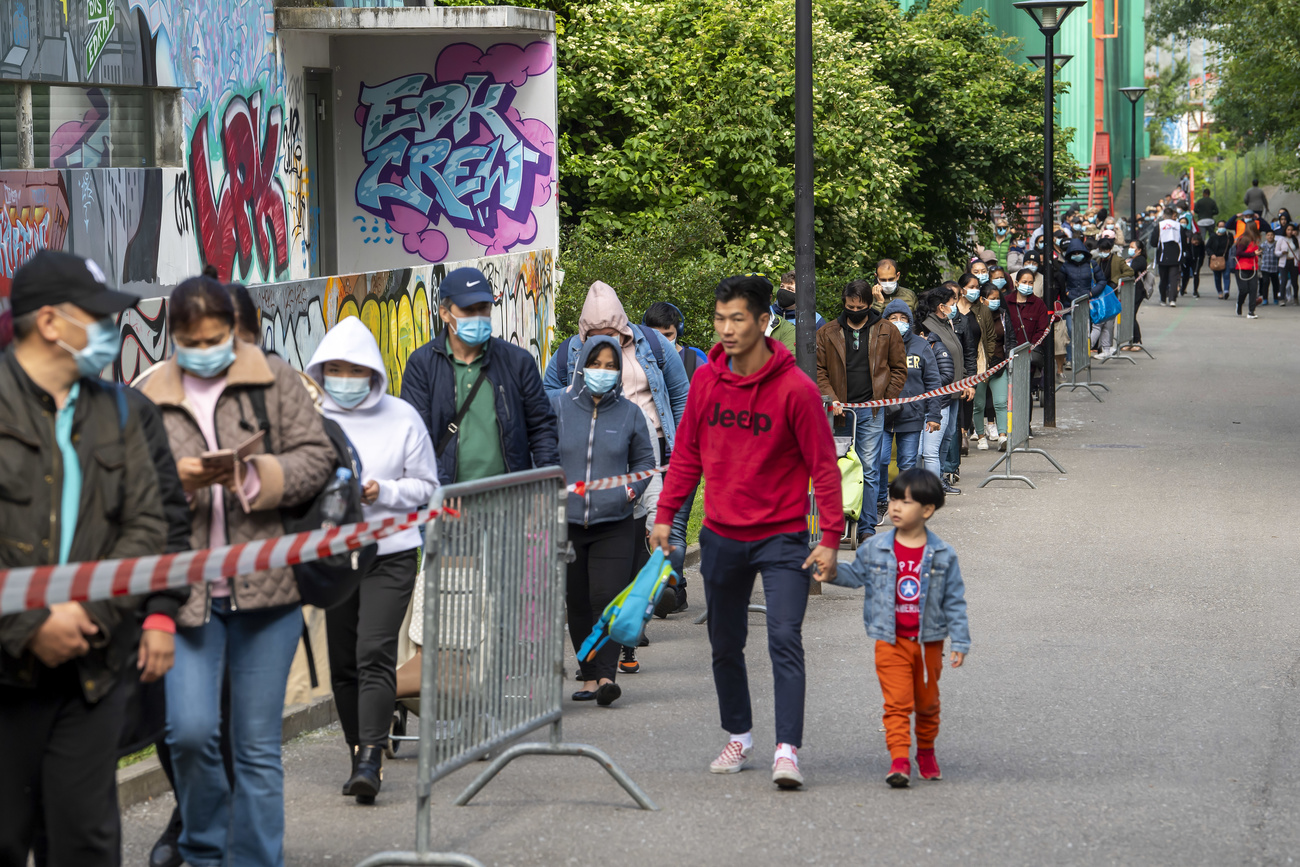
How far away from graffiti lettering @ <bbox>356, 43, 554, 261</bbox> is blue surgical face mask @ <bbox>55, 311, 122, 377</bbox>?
13.4 meters

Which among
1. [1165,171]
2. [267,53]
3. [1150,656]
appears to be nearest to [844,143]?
[267,53]

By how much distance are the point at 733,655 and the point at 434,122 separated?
39.2ft

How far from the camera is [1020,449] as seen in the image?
52.4ft

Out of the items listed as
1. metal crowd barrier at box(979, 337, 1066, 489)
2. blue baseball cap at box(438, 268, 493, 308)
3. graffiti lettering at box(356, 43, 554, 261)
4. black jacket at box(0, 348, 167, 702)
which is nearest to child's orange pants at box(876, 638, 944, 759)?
blue baseball cap at box(438, 268, 493, 308)

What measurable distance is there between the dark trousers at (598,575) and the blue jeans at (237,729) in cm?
287

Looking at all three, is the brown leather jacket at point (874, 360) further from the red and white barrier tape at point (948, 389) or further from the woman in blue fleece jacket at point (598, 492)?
the woman in blue fleece jacket at point (598, 492)

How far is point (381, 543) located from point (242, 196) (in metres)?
8.29

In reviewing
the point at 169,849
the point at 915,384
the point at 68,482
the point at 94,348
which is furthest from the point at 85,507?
the point at 915,384

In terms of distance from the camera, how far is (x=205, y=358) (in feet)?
13.9

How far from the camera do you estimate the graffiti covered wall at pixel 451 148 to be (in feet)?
55.1

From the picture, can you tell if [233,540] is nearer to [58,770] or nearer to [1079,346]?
[58,770]

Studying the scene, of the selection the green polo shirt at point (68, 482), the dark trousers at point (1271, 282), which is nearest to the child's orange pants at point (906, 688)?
the green polo shirt at point (68, 482)

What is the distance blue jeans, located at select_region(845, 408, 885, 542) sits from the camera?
11.4 m

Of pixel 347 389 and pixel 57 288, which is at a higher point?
pixel 57 288
